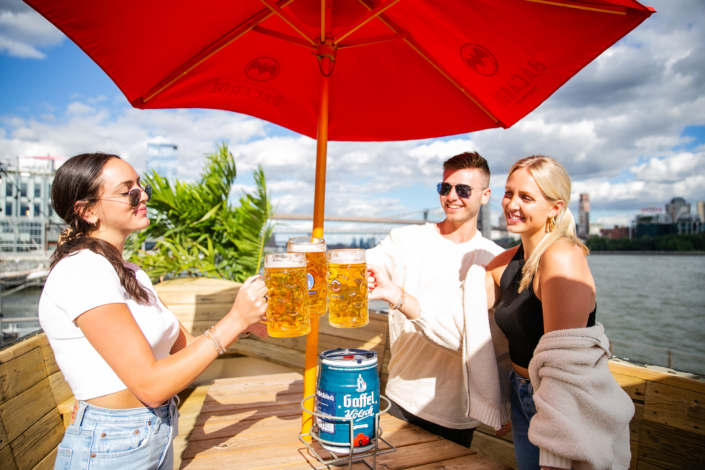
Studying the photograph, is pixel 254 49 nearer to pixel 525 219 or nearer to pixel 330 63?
pixel 330 63

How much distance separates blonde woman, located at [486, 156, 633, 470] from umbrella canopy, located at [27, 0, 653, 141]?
51 centimetres

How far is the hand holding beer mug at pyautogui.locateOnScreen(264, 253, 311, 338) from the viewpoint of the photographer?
1.14 metres

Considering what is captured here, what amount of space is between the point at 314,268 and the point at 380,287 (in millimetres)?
425

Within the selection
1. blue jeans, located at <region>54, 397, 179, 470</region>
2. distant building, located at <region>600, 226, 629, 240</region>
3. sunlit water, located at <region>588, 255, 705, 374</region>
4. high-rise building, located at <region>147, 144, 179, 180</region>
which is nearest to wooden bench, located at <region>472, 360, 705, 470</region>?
blue jeans, located at <region>54, 397, 179, 470</region>

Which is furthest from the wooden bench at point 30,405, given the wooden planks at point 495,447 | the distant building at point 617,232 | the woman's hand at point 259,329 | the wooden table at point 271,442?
the distant building at point 617,232

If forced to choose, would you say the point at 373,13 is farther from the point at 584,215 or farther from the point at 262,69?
the point at 584,215

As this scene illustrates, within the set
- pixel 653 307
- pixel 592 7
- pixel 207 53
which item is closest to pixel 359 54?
pixel 207 53

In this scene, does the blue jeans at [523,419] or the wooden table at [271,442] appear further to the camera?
the blue jeans at [523,419]

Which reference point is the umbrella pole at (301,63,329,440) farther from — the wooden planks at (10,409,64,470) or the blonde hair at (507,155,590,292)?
the wooden planks at (10,409,64,470)

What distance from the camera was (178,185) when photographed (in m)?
4.79

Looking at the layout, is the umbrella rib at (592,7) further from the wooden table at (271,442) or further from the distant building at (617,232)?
the distant building at (617,232)

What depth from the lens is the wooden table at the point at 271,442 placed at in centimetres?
136

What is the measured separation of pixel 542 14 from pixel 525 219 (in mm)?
793

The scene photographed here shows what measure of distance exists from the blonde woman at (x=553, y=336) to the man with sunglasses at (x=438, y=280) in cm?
33
